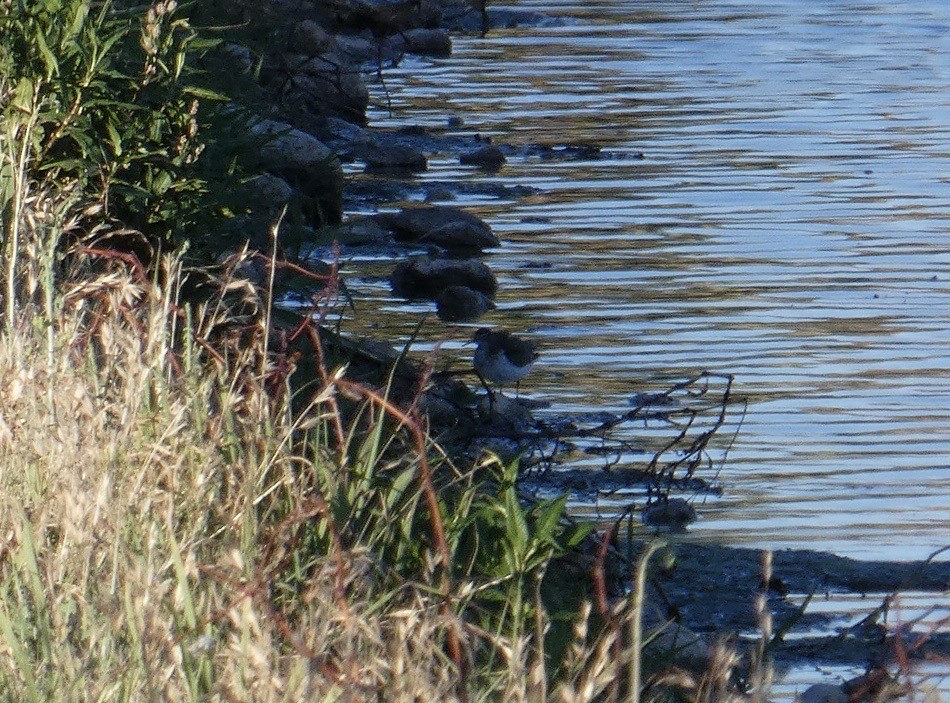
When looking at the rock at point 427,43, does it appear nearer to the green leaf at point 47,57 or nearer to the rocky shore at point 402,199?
the rocky shore at point 402,199

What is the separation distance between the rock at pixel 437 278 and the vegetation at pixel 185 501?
7.94ft

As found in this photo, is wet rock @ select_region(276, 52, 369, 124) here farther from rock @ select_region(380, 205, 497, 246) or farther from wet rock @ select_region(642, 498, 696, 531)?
wet rock @ select_region(642, 498, 696, 531)

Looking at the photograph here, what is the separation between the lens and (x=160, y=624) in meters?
2.58

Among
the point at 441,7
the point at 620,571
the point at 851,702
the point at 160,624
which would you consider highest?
the point at 160,624

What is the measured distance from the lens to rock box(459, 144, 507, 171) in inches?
422

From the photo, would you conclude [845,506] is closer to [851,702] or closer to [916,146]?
[851,702]

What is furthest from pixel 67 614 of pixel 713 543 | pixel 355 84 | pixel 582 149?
pixel 355 84

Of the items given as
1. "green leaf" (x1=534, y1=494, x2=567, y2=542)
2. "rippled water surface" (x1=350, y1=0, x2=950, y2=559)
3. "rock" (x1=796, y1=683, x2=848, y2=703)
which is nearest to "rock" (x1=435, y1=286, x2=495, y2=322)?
"rippled water surface" (x1=350, y1=0, x2=950, y2=559)

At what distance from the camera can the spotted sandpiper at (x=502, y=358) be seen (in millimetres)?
6512

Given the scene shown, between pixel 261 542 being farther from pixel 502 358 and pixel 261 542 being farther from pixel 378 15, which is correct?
pixel 378 15

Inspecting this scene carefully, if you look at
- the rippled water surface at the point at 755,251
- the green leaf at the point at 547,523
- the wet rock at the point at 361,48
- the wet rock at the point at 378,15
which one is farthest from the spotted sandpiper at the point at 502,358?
the wet rock at the point at 378,15

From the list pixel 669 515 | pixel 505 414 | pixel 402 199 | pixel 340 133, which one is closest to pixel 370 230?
pixel 402 199

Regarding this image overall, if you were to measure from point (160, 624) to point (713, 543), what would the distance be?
2.73 metres

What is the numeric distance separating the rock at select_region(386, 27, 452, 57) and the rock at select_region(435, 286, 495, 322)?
8.76m
